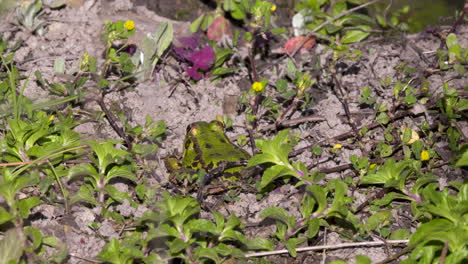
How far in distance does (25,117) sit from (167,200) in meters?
1.33

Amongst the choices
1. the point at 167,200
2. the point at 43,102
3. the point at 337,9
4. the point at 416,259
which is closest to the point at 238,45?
the point at 337,9

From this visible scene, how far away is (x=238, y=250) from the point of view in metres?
2.86


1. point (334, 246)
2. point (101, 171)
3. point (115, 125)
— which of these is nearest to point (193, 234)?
point (101, 171)

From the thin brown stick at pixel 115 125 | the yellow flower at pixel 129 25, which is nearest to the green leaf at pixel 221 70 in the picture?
the yellow flower at pixel 129 25

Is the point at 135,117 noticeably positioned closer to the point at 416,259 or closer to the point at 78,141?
the point at 78,141

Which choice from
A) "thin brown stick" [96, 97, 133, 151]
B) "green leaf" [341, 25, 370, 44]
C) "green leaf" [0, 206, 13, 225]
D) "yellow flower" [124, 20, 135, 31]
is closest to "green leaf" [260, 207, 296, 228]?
"thin brown stick" [96, 97, 133, 151]

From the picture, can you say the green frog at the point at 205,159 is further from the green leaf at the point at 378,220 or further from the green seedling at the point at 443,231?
the green seedling at the point at 443,231

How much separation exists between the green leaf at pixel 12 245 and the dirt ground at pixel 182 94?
27cm

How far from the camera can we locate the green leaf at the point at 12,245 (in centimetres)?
268

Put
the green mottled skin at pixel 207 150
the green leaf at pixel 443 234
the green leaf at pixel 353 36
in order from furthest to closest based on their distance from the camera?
the green leaf at pixel 353 36 < the green mottled skin at pixel 207 150 < the green leaf at pixel 443 234

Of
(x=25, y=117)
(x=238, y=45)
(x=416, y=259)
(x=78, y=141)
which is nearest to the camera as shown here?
(x=416, y=259)

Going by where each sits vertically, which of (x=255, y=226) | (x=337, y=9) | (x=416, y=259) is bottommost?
(x=255, y=226)

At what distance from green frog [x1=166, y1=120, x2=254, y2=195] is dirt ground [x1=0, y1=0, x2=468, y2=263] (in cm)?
14

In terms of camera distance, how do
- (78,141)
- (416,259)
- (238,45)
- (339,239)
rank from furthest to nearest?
(238,45)
(78,141)
(339,239)
(416,259)
